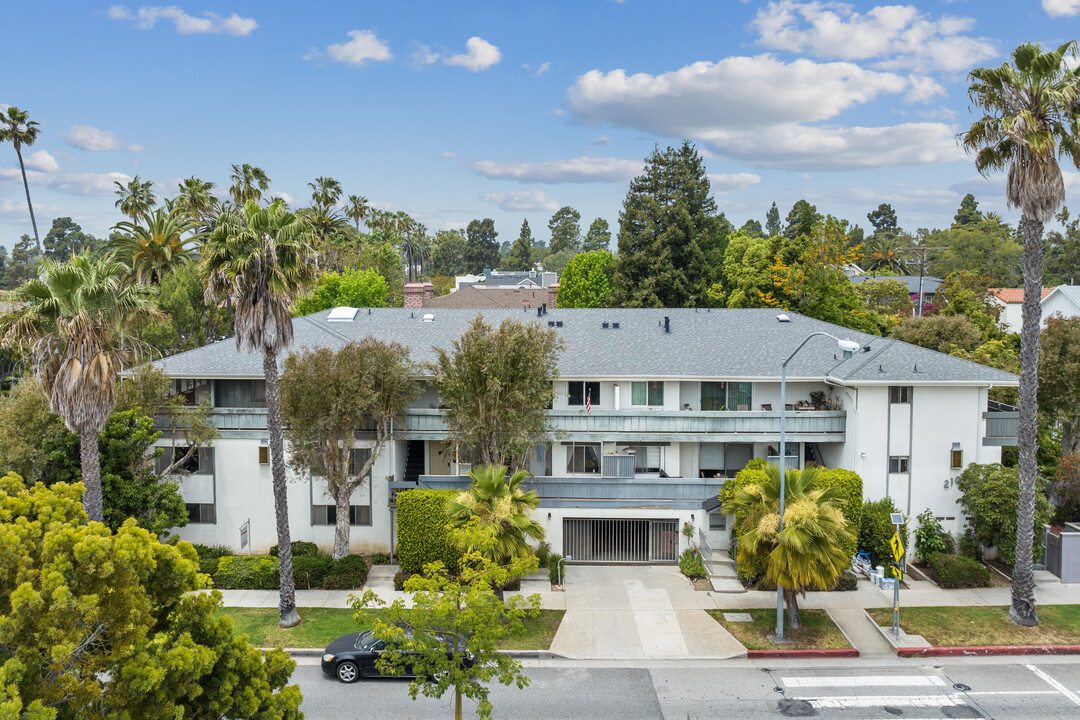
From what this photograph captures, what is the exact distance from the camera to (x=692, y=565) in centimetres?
2836

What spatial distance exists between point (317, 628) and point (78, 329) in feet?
37.6

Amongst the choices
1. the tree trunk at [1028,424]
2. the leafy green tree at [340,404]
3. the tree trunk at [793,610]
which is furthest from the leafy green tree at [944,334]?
the leafy green tree at [340,404]

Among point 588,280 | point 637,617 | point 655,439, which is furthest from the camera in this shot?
point 588,280

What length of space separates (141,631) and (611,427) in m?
22.1

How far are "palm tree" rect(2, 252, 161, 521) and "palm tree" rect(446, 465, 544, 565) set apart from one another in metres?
11.1

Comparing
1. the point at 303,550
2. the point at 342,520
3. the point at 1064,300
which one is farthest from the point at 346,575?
the point at 1064,300

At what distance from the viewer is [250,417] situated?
30.2m

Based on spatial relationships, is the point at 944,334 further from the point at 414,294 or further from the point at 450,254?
the point at 450,254

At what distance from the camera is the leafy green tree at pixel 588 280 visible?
75000 mm

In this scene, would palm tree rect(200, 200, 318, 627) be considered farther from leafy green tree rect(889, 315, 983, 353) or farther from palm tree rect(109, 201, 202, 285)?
leafy green tree rect(889, 315, 983, 353)

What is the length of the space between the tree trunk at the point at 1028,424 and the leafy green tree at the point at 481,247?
493 ft

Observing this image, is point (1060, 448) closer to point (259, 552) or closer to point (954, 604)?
point (954, 604)

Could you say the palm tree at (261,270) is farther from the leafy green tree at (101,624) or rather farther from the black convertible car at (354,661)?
the leafy green tree at (101,624)

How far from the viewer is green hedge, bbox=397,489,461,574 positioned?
27750 mm
